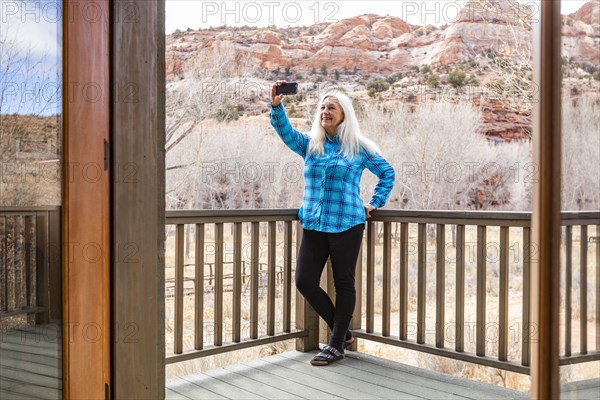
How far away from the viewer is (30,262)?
4.28ft

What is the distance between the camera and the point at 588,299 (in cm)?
103

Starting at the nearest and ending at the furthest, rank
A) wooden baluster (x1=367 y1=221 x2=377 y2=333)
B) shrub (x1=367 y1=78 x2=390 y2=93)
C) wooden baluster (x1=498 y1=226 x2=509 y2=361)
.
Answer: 1. wooden baluster (x1=498 y1=226 x2=509 y2=361)
2. wooden baluster (x1=367 y1=221 x2=377 y2=333)
3. shrub (x1=367 y1=78 x2=390 y2=93)

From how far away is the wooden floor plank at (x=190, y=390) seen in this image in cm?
276

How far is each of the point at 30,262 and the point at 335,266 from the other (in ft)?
6.63

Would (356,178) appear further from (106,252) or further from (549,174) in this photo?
(549,174)

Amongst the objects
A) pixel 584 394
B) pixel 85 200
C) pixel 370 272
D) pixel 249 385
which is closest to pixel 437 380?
pixel 370 272

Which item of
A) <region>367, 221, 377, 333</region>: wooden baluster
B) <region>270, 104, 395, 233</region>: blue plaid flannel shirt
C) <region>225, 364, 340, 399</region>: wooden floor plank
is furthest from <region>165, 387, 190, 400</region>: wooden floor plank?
<region>367, 221, 377, 333</region>: wooden baluster

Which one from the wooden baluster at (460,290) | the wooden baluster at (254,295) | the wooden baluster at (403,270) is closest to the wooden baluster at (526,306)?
the wooden baluster at (460,290)

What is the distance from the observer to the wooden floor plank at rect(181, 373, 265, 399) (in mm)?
2764

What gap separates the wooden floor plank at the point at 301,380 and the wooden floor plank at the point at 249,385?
131 millimetres

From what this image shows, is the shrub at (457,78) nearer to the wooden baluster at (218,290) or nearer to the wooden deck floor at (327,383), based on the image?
the wooden deck floor at (327,383)

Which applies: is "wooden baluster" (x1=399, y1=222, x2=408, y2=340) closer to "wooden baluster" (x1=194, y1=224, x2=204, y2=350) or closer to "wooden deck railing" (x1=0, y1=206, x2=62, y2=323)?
"wooden baluster" (x1=194, y1=224, x2=204, y2=350)

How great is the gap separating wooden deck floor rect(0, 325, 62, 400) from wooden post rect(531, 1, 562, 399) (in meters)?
1.15

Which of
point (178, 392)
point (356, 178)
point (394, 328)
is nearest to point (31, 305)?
point (178, 392)
